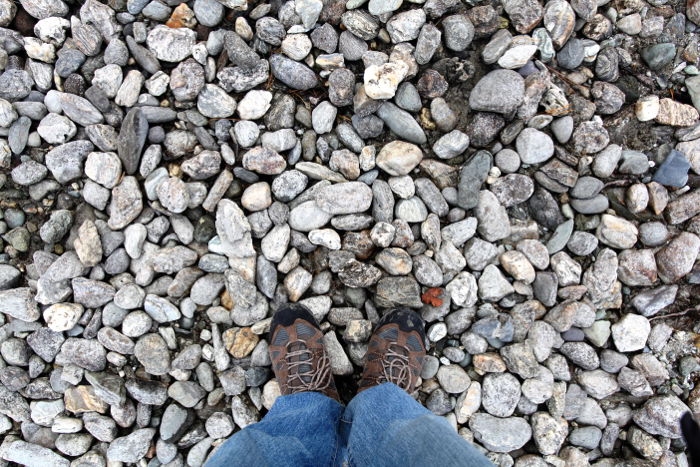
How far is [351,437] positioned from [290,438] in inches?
8.4

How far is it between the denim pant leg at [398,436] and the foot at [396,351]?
172 mm

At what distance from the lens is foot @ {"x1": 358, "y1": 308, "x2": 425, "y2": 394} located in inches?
73.0

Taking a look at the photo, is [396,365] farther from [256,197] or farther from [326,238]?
[256,197]

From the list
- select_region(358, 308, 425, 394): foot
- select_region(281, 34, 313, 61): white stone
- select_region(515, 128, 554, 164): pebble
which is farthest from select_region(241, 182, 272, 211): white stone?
select_region(515, 128, 554, 164): pebble

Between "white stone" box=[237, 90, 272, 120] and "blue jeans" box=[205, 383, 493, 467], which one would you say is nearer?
"blue jeans" box=[205, 383, 493, 467]

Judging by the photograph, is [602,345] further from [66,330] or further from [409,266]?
[66,330]

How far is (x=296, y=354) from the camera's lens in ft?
6.01

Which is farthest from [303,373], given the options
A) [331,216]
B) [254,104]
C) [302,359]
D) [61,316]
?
[254,104]

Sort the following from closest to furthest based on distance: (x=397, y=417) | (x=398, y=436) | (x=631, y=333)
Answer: (x=398, y=436), (x=397, y=417), (x=631, y=333)

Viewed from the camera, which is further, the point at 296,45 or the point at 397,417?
the point at 296,45

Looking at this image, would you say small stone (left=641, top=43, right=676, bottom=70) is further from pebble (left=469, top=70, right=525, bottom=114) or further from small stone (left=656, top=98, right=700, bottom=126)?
pebble (left=469, top=70, right=525, bottom=114)

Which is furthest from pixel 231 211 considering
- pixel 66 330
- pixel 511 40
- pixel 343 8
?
pixel 511 40

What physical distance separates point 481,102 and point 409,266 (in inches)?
29.7

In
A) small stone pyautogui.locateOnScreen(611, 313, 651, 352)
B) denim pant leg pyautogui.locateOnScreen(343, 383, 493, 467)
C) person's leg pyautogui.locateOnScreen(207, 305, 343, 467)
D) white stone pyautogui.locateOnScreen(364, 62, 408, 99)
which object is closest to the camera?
denim pant leg pyautogui.locateOnScreen(343, 383, 493, 467)
